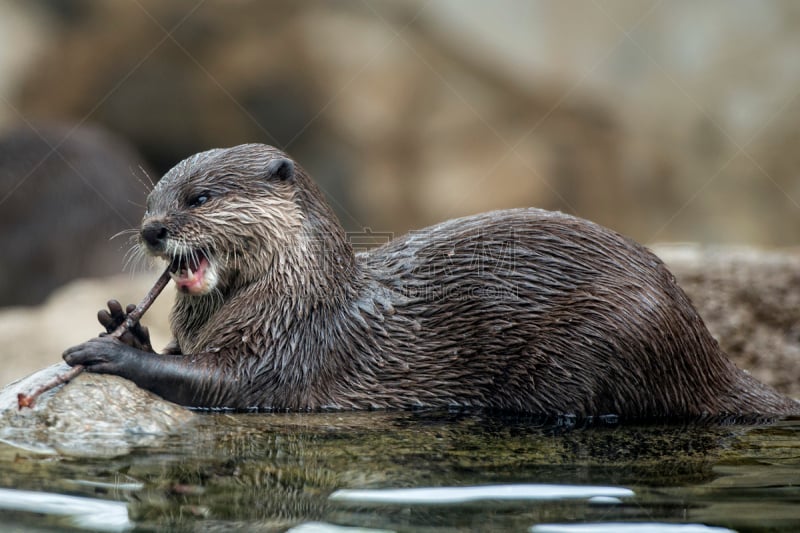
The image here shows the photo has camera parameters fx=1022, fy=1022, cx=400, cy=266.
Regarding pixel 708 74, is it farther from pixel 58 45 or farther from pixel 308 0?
pixel 58 45

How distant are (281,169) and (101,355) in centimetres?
93

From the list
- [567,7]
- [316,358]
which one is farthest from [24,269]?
[567,7]

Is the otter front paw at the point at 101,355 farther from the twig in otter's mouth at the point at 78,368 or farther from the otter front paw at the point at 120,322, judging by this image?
the otter front paw at the point at 120,322

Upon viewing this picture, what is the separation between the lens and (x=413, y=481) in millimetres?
2303

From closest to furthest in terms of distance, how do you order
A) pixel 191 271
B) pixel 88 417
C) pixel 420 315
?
1. pixel 88 417
2. pixel 191 271
3. pixel 420 315

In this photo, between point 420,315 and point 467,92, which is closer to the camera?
point 420,315

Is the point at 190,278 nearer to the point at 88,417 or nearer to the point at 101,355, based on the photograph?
the point at 101,355

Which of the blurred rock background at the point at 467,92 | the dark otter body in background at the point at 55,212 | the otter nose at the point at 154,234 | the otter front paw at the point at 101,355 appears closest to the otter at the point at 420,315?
the otter nose at the point at 154,234

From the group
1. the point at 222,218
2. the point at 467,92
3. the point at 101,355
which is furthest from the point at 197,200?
the point at 467,92

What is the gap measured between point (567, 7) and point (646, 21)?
0.77m

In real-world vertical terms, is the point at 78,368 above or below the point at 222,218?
below

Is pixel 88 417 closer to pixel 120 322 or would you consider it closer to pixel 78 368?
pixel 78 368

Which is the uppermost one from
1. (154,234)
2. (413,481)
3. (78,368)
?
(154,234)

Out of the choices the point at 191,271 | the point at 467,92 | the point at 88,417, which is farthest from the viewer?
the point at 467,92
